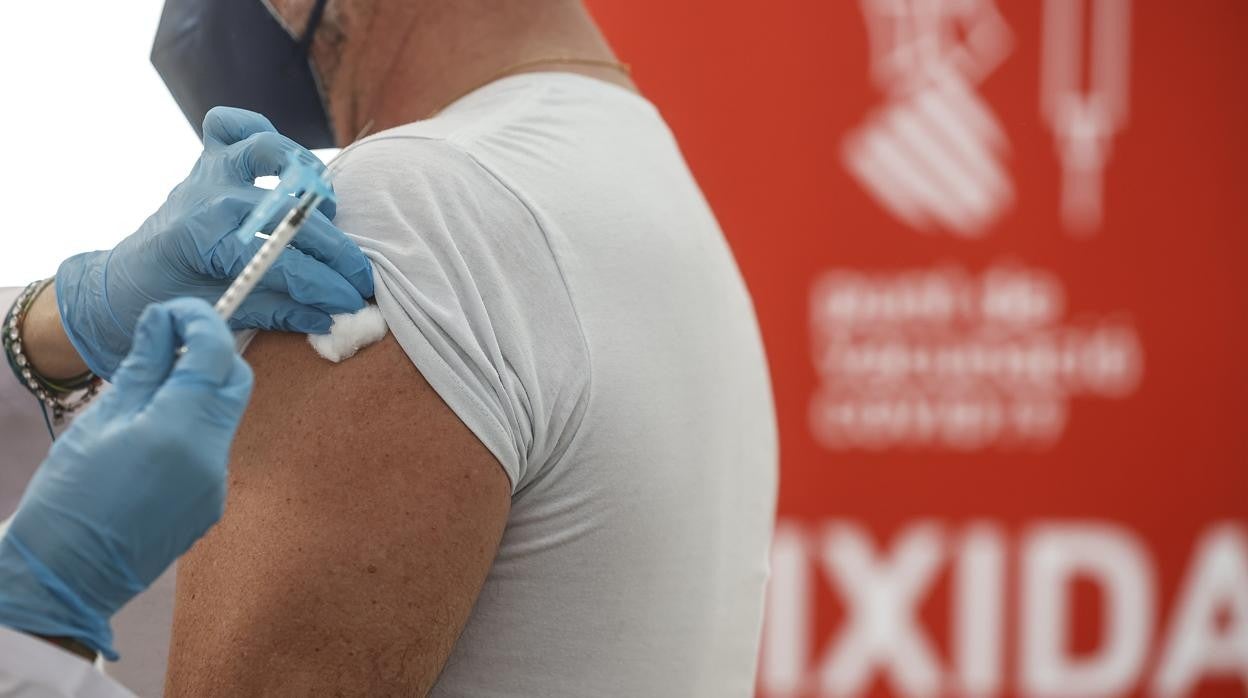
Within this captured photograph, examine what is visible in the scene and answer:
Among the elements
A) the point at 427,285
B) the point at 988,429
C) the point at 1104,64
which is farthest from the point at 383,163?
the point at 1104,64

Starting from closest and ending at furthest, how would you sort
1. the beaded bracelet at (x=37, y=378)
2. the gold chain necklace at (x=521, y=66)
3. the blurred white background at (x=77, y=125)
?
the gold chain necklace at (x=521, y=66), the beaded bracelet at (x=37, y=378), the blurred white background at (x=77, y=125)

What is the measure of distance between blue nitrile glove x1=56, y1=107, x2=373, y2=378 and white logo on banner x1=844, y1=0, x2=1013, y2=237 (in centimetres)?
164

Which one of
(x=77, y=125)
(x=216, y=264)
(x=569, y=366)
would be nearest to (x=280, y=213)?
(x=216, y=264)

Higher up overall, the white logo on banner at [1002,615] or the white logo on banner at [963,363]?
the white logo on banner at [963,363]

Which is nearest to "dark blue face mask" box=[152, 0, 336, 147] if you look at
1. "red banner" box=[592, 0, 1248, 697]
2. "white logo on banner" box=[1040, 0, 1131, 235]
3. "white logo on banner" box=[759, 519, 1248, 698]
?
"red banner" box=[592, 0, 1248, 697]

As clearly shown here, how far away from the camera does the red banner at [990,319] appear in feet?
7.29

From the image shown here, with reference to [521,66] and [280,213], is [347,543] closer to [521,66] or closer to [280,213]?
[280,213]

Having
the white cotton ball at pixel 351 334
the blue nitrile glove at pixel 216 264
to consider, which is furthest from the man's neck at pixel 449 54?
the white cotton ball at pixel 351 334

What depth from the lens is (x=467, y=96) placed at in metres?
0.90

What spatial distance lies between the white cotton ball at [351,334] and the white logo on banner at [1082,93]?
183 cm

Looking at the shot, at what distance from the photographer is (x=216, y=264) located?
796mm

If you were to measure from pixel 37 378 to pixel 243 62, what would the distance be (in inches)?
12.5

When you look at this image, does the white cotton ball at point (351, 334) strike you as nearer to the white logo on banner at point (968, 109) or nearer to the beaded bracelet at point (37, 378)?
the beaded bracelet at point (37, 378)

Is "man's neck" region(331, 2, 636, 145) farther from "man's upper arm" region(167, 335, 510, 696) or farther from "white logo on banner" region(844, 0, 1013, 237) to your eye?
"white logo on banner" region(844, 0, 1013, 237)
